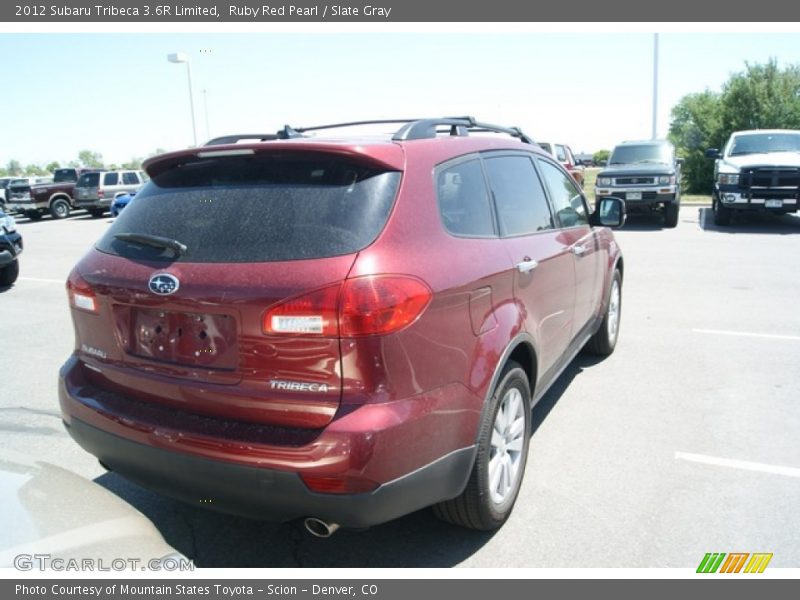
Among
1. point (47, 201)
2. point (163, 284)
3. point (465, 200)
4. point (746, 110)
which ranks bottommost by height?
point (47, 201)

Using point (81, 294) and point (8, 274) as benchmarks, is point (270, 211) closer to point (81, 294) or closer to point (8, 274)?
point (81, 294)

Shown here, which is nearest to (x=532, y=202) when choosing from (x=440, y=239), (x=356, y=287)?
(x=440, y=239)

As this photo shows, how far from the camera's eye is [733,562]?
2807 mm

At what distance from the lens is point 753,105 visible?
990 inches

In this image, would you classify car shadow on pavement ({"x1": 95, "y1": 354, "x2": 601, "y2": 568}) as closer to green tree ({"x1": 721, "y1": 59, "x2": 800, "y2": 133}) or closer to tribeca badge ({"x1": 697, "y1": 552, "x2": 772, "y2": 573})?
tribeca badge ({"x1": 697, "y1": 552, "x2": 772, "y2": 573})

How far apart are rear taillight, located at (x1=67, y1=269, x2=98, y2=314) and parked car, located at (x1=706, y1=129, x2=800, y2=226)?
1401 centimetres

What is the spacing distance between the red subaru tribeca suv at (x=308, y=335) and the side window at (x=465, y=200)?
1cm

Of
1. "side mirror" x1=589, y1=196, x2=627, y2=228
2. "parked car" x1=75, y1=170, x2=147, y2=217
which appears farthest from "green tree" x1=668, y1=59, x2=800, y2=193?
"side mirror" x1=589, y1=196, x2=627, y2=228

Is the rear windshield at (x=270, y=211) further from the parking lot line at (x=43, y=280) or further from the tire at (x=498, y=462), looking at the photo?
the parking lot line at (x=43, y=280)

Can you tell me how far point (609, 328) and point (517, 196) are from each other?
252 centimetres

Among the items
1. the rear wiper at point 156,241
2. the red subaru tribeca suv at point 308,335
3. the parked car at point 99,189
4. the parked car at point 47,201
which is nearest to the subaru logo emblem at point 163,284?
the red subaru tribeca suv at point 308,335

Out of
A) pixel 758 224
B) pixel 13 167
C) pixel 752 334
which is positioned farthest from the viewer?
pixel 13 167

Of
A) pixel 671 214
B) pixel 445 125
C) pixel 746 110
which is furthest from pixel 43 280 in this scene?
pixel 746 110

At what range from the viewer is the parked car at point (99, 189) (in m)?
25.7
